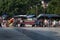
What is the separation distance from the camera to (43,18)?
34375mm

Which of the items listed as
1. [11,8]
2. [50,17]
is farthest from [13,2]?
[50,17]

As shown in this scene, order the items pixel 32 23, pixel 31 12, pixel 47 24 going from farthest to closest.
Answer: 1. pixel 31 12
2. pixel 32 23
3. pixel 47 24

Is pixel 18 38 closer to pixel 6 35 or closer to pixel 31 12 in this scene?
pixel 6 35

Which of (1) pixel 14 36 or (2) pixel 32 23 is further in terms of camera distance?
(2) pixel 32 23

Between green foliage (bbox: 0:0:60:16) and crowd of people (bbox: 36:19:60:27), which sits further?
green foliage (bbox: 0:0:60:16)

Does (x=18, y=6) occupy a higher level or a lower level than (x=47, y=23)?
lower

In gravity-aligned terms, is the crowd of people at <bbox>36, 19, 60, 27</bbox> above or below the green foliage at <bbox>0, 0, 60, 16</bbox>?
above

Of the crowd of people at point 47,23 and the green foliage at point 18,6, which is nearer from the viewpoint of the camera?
the crowd of people at point 47,23

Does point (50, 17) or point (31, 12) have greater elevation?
point (50, 17)

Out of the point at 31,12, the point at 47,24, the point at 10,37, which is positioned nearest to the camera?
the point at 10,37

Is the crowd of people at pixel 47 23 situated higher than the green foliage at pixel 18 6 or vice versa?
the crowd of people at pixel 47 23

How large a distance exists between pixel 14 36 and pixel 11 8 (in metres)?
72.3

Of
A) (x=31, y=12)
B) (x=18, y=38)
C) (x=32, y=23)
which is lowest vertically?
(x=31, y=12)

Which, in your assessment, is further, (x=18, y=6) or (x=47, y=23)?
(x=18, y=6)
